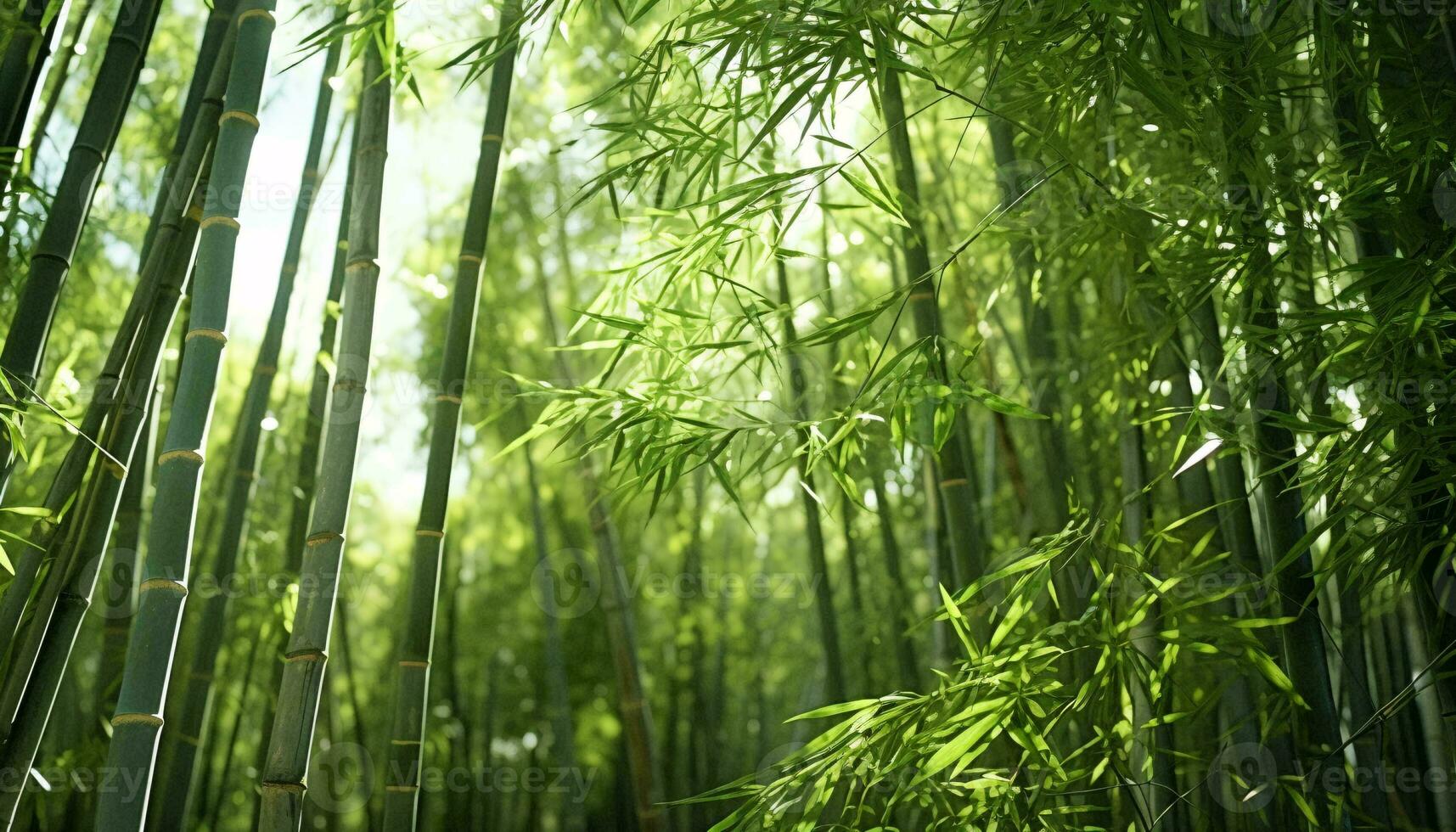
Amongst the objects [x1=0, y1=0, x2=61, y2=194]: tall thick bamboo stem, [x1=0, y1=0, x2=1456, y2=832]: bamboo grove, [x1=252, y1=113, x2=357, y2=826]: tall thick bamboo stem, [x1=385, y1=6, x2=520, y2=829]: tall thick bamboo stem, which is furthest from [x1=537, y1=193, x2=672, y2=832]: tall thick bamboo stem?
[x1=0, y1=0, x2=61, y2=194]: tall thick bamboo stem

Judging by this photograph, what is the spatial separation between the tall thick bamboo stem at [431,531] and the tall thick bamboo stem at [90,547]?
1.39 feet

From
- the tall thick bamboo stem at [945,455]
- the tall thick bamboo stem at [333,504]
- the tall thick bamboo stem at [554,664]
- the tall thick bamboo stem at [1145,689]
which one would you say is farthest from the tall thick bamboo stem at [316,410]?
the tall thick bamboo stem at [1145,689]

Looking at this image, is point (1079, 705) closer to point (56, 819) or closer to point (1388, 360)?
point (1388, 360)

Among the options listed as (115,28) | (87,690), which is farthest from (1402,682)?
(87,690)

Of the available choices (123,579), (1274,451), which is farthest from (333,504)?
(123,579)

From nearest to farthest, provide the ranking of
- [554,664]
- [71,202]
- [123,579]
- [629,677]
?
[71,202]
[123,579]
[629,677]
[554,664]

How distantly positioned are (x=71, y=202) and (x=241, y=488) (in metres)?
0.90

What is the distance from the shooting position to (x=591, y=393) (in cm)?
168

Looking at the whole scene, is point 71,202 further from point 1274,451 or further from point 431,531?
point 1274,451

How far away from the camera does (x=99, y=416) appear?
1.63 m

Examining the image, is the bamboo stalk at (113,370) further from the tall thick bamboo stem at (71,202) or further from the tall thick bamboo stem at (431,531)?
the tall thick bamboo stem at (431,531)

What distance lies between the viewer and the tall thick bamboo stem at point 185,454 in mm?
1312

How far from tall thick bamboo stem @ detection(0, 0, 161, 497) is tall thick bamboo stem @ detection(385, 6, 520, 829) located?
0.58 metres

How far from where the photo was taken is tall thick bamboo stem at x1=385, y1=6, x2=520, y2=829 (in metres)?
1.63
